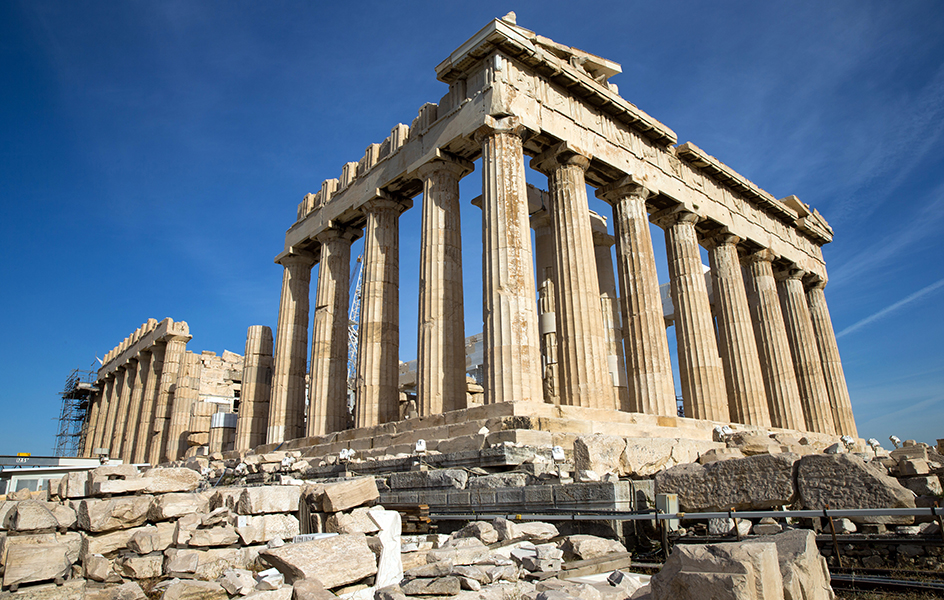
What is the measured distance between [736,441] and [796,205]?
16.8m

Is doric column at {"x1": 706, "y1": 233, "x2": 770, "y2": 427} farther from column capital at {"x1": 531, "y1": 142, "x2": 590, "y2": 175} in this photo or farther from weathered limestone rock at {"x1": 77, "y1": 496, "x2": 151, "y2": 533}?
weathered limestone rock at {"x1": 77, "y1": 496, "x2": 151, "y2": 533}

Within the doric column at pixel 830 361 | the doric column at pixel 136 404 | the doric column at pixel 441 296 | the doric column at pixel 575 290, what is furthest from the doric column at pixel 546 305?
the doric column at pixel 136 404

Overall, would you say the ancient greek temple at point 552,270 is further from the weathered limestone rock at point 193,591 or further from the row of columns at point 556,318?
the weathered limestone rock at point 193,591

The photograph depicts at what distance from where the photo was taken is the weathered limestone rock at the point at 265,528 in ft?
24.7

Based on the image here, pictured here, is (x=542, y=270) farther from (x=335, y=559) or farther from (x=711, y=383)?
(x=335, y=559)

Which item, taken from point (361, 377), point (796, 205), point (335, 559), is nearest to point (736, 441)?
point (361, 377)

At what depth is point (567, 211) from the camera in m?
17.1

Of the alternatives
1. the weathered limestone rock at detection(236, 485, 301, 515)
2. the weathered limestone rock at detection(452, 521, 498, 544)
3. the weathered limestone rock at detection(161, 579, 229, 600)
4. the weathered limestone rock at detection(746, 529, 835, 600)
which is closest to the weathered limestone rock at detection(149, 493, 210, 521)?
the weathered limestone rock at detection(236, 485, 301, 515)

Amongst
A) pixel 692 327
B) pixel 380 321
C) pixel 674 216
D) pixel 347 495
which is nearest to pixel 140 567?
pixel 347 495

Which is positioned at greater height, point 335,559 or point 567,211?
point 567,211

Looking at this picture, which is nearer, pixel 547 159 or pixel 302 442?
pixel 547 159

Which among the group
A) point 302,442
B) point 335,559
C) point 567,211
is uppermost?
point 567,211

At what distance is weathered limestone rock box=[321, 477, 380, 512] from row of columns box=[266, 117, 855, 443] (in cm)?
631

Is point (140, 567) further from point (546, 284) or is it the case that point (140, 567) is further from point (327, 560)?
point (546, 284)
